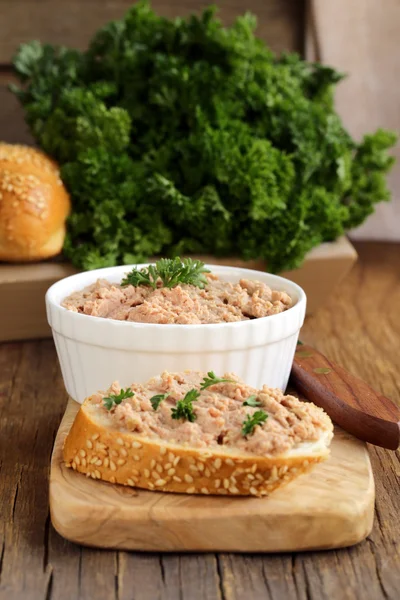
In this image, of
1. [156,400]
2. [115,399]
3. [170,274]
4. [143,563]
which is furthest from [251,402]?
[170,274]

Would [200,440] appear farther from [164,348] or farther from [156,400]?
[164,348]

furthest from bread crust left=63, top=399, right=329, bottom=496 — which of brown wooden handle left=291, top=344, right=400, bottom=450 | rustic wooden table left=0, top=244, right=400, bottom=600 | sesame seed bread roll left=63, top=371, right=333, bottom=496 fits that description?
brown wooden handle left=291, top=344, right=400, bottom=450

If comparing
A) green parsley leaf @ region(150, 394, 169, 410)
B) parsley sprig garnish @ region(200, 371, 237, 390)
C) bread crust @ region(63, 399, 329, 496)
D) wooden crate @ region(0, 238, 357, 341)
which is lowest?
wooden crate @ region(0, 238, 357, 341)

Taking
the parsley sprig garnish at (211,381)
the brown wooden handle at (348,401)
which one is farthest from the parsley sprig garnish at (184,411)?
the brown wooden handle at (348,401)

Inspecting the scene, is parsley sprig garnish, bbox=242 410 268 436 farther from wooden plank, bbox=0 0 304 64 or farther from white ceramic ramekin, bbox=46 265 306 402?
wooden plank, bbox=0 0 304 64

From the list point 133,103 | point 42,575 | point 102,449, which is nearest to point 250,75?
point 133,103
